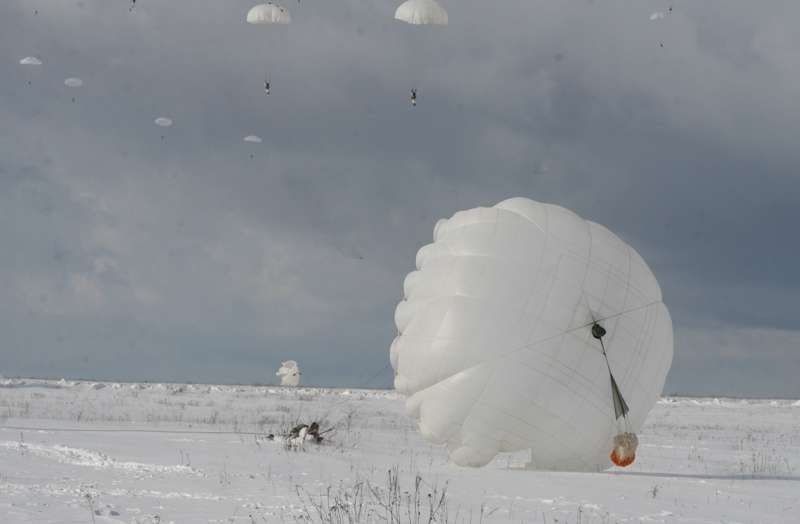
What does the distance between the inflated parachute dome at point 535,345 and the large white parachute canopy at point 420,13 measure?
10.2m

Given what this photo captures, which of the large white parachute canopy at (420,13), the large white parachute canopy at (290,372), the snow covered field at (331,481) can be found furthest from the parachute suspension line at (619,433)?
the large white parachute canopy at (290,372)

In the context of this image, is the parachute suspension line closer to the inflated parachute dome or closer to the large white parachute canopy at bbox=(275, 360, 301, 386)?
the inflated parachute dome

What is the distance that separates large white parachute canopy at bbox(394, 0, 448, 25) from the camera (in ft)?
82.7

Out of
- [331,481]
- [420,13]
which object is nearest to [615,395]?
[331,481]

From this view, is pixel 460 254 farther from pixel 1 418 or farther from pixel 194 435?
pixel 1 418

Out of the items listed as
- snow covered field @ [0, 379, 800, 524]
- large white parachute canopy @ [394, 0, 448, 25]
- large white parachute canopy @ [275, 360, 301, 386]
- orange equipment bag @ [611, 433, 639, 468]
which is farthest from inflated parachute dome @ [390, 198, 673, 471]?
large white parachute canopy @ [275, 360, 301, 386]

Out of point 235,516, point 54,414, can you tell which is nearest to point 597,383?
point 235,516

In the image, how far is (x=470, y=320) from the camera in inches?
617

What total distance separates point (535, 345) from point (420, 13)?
13.0m

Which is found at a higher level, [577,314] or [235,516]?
[577,314]

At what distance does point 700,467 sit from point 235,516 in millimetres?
11704

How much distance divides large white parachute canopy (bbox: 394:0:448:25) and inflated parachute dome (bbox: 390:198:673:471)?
33.5ft

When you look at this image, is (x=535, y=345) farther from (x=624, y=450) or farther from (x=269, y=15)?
(x=269, y=15)

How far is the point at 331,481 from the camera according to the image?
14086mm
